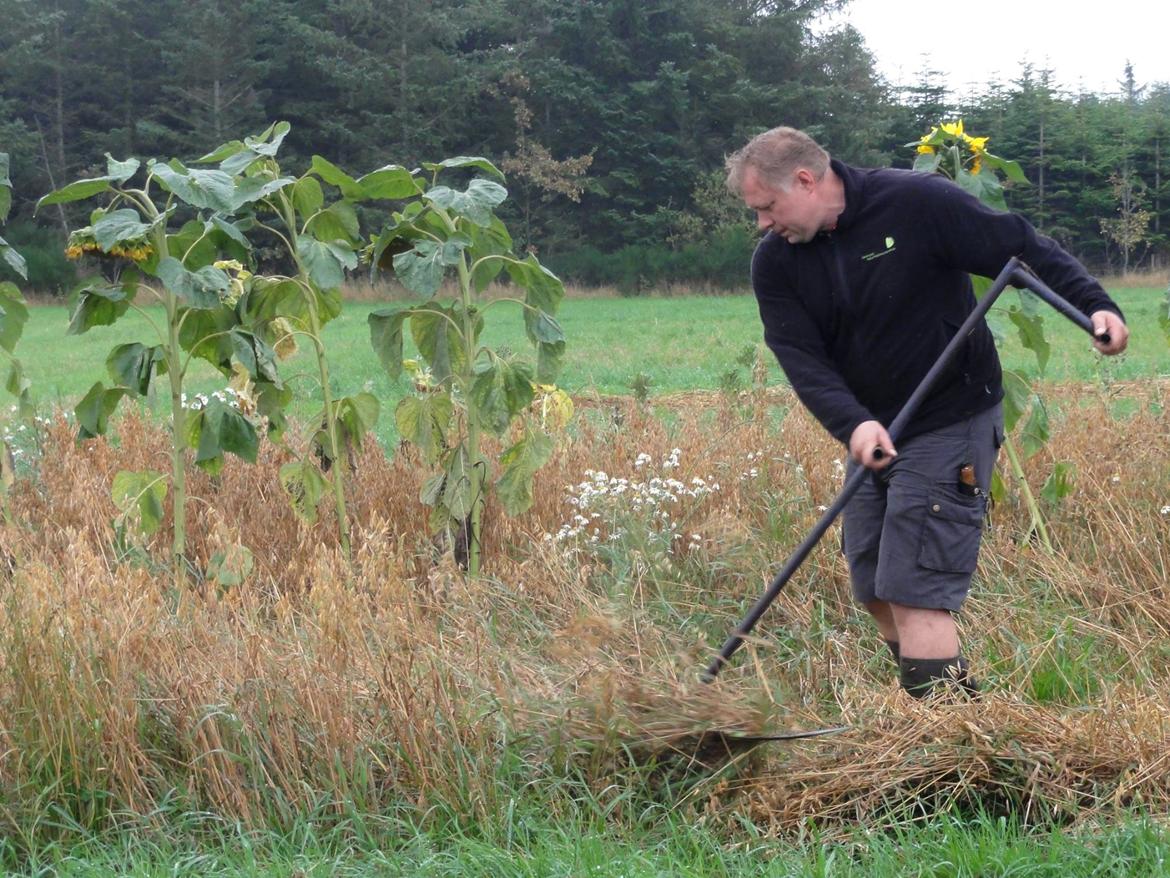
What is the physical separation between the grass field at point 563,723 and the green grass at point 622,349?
2.07m

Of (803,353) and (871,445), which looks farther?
(803,353)

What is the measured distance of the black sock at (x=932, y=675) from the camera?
14.1 ft

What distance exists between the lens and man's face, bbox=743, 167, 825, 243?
430cm

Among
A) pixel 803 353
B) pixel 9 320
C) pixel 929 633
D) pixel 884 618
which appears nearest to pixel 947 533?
pixel 929 633

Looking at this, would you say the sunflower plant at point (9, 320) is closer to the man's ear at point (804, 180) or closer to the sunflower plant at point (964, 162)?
the man's ear at point (804, 180)

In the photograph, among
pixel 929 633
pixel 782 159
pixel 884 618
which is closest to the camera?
pixel 782 159

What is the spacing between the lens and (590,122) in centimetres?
4303

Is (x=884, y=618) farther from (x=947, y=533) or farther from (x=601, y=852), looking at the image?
(x=601, y=852)

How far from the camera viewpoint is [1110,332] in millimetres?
3932

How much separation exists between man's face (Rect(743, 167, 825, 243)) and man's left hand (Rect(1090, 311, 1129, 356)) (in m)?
0.92

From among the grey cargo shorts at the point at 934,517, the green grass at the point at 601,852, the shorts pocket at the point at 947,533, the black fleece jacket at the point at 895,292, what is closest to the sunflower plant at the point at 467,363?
the black fleece jacket at the point at 895,292

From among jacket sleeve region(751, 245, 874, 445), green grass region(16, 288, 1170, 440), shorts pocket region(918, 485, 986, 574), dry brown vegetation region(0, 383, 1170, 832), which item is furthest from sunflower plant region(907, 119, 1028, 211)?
shorts pocket region(918, 485, 986, 574)

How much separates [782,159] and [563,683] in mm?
1761

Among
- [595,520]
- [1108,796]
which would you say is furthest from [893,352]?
[595,520]
